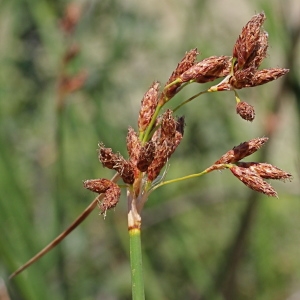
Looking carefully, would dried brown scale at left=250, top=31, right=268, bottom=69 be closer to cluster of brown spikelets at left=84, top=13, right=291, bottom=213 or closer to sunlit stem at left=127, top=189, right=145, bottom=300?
cluster of brown spikelets at left=84, top=13, right=291, bottom=213

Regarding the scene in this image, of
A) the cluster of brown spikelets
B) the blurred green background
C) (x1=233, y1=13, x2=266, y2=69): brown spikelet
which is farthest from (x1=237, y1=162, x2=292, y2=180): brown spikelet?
the blurred green background

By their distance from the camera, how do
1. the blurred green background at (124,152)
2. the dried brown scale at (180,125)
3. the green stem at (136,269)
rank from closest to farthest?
the green stem at (136,269), the dried brown scale at (180,125), the blurred green background at (124,152)

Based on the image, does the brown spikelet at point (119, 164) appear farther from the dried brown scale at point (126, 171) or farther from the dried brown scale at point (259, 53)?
the dried brown scale at point (259, 53)

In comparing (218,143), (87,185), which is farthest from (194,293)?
(87,185)

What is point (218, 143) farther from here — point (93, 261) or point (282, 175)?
point (282, 175)

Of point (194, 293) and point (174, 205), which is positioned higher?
point (174, 205)

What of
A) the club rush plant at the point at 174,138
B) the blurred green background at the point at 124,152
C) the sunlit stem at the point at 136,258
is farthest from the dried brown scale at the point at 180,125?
the blurred green background at the point at 124,152

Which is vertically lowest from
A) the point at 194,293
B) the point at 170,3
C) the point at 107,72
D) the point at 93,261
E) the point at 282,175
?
the point at 194,293
